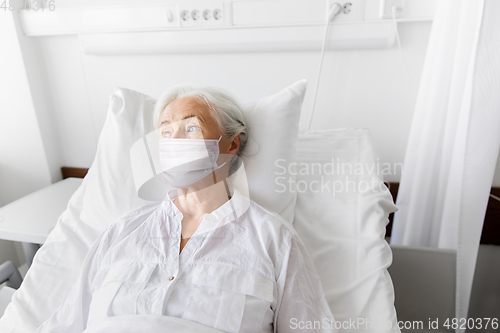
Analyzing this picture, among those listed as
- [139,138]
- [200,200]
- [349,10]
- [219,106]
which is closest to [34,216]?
[139,138]

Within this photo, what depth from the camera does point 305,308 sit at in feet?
2.47

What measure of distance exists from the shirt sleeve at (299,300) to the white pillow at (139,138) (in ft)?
0.75

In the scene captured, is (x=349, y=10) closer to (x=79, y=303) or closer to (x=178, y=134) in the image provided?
(x=178, y=134)

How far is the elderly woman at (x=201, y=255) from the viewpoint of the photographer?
0.76 meters

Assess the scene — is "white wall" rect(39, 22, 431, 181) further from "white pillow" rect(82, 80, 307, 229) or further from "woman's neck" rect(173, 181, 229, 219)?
"woman's neck" rect(173, 181, 229, 219)

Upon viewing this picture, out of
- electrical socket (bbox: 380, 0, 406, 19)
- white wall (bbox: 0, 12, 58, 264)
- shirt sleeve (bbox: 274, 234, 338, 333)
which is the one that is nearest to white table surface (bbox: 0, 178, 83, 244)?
white wall (bbox: 0, 12, 58, 264)

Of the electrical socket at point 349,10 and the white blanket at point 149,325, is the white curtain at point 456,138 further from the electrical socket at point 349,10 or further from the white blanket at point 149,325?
the white blanket at point 149,325

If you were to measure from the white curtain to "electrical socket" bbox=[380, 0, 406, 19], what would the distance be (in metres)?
0.14

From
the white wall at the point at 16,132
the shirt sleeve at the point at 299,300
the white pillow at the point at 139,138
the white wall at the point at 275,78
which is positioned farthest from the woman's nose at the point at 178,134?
the white wall at the point at 16,132

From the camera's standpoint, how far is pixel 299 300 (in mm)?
764

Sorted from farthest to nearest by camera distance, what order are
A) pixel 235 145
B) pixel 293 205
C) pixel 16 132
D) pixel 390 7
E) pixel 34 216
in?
pixel 16 132 < pixel 34 216 < pixel 390 7 < pixel 293 205 < pixel 235 145

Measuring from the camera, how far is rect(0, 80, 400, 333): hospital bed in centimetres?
88

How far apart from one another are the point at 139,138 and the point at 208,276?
0.57m

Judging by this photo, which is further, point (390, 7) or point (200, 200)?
point (390, 7)
